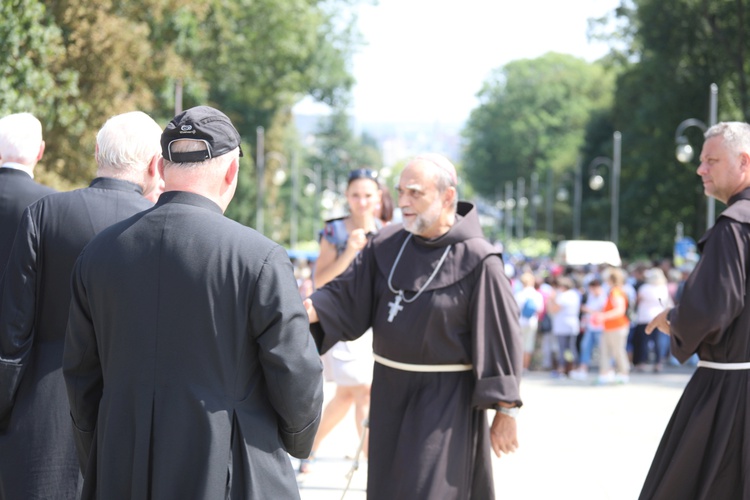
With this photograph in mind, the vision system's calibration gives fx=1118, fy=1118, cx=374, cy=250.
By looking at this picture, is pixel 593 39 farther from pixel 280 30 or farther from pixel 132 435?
pixel 132 435

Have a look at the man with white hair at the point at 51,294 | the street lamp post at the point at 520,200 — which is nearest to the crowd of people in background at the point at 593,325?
the man with white hair at the point at 51,294

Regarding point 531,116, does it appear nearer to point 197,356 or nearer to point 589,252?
point 589,252

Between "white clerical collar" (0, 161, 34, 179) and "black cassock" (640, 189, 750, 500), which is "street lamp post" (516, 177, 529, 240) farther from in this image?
"white clerical collar" (0, 161, 34, 179)

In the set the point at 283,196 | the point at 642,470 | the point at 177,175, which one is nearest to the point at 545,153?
the point at 283,196

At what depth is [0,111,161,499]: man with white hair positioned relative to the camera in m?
4.41

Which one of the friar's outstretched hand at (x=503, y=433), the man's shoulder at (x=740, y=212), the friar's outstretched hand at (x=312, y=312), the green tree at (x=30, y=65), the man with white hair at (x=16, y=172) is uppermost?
the green tree at (x=30, y=65)

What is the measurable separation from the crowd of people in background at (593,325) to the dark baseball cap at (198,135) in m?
14.6

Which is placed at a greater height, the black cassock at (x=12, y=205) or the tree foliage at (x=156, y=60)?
the tree foliage at (x=156, y=60)

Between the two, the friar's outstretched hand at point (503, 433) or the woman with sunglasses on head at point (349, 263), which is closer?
the friar's outstretched hand at point (503, 433)

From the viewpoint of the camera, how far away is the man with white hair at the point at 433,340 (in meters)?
5.11

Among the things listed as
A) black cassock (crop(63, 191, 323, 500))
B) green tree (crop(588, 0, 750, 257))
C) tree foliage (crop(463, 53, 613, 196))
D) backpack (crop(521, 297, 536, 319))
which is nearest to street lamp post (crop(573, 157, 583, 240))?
tree foliage (crop(463, 53, 613, 196))

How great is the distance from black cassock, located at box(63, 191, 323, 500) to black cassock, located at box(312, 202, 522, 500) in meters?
1.77

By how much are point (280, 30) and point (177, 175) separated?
35524 millimetres

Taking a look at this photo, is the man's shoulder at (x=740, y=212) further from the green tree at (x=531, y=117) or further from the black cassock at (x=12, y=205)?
the green tree at (x=531, y=117)
